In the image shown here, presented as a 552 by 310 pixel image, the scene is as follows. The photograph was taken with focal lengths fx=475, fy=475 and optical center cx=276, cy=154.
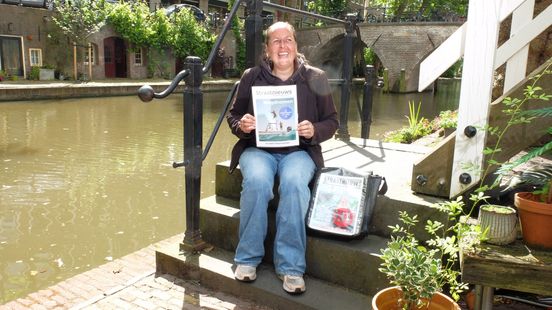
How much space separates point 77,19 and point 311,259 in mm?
17785

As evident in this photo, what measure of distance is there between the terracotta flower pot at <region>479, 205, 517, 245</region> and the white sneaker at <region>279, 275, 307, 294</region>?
2.95 feet

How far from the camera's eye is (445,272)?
6.42 ft

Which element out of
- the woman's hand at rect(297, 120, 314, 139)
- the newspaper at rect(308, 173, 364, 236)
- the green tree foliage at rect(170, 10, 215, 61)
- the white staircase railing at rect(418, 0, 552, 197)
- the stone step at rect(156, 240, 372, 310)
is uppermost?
the green tree foliage at rect(170, 10, 215, 61)

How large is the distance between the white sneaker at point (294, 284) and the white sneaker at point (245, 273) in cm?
18

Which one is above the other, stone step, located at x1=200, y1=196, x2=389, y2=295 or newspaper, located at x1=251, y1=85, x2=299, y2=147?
newspaper, located at x1=251, y1=85, x2=299, y2=147

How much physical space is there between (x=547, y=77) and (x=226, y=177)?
1853mm

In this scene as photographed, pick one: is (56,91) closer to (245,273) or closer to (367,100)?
(367,100)

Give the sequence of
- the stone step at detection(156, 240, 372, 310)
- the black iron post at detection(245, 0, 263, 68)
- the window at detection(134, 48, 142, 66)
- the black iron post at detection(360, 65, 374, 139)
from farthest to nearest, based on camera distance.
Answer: the window at detection(134, 48, 142, 66), the black iron post at detection(360, 65, 374, 139), the black iron post at detection(245, 0, 263, 68), the stone step at detection(156, 240, 372, 310)

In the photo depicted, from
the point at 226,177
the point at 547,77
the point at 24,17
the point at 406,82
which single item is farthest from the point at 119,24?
the point at 547,77

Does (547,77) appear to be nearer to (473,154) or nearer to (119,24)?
(473,154)

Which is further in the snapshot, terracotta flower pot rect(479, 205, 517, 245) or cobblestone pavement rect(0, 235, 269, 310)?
cobblestone pavement rect(0, 235, 269, 310)

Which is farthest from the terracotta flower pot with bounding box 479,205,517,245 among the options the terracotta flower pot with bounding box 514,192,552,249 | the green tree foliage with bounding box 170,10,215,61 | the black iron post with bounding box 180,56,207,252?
the green tree foliage with bounding box 170,10,215,61

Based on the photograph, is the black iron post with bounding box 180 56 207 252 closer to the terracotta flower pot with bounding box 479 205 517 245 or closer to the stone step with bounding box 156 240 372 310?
the stone step with bounding box 156 240 372 310

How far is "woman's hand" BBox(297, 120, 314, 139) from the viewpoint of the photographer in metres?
2.54
